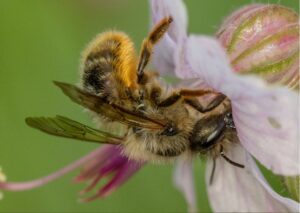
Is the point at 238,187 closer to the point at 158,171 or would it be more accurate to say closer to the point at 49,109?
the point at 158,171

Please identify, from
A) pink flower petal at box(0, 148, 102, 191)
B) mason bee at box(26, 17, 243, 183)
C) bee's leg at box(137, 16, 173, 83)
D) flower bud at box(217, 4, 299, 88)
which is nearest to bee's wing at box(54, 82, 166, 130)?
Result: mason bee at box(26, 17, 243, 183)

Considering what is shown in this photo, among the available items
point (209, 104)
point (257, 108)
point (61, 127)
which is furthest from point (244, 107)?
point (61, 127)

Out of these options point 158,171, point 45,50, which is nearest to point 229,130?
point 158,171

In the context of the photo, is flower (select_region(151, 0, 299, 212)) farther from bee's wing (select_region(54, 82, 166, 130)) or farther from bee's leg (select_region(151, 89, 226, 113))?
bee's wing (select_region(54, 82, 166, 130))

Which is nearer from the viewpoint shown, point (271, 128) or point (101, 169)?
point (271, 128)

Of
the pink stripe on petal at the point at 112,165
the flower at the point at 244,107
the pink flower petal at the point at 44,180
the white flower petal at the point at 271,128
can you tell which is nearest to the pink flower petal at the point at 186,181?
the flower at the point at 244,107

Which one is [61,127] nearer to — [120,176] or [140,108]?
[140,108]
